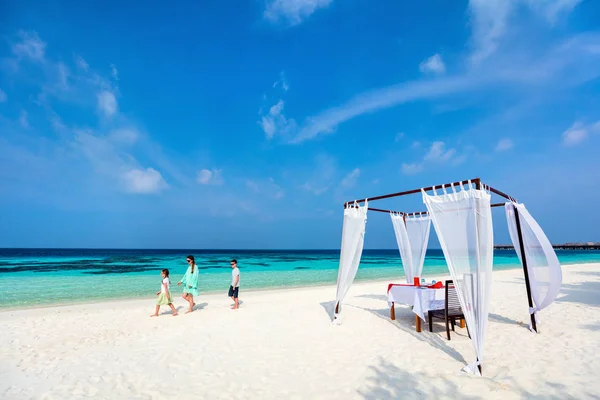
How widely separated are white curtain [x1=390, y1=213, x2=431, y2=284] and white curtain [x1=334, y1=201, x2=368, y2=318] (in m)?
1.99

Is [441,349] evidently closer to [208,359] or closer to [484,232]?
[484,232]

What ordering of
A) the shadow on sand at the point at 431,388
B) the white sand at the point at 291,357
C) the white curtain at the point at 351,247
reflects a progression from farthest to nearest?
the white curtain at the point at 351,247 < the white sand at the point at 291,357 < the shadow on sand at the point at 431,388

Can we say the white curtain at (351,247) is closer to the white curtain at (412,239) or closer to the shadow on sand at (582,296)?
the white curtain at (412,239)

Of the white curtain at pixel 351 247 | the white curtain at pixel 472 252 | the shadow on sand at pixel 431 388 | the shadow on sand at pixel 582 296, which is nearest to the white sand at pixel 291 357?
the shadow on sand at pixel 431 388

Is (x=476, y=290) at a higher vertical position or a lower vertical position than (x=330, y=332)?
higher

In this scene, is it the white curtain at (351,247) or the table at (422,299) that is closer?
the table at (422,299)

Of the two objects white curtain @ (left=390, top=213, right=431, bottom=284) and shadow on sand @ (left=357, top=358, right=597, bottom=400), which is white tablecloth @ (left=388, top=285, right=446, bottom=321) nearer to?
white curtain @ (left=390, top=213, right=431, bottom=284)

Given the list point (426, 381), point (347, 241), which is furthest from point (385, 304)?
point (426, 381)

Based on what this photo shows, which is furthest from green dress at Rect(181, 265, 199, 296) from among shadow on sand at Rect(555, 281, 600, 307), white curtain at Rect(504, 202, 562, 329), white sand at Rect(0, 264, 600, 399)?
shadow on sand at Rect(555, 281, 600, 307)

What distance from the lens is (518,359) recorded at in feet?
14.5

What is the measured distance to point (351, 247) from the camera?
262 inches

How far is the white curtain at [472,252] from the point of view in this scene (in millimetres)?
4141

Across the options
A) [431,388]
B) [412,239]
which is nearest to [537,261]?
[412,239]

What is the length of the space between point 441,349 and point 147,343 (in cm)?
488
